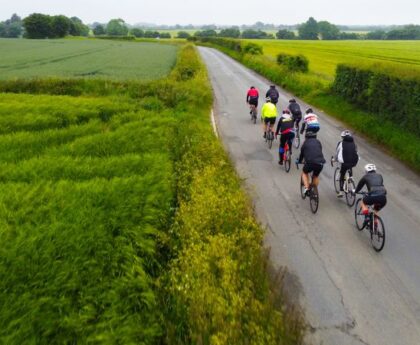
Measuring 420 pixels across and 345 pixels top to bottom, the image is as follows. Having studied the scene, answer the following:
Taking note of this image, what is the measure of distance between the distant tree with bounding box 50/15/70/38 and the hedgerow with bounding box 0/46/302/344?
133788 millimetres

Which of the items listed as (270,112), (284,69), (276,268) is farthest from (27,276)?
(284,69)

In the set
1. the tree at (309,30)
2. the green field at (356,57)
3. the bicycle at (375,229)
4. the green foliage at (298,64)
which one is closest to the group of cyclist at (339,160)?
the bicycle at (375,229)

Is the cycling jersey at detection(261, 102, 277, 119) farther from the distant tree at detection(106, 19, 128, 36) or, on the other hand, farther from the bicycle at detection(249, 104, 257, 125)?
the distant tree at detection(106, 19, 128, 36)

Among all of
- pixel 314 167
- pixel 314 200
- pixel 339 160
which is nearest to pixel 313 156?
pixel 314 167

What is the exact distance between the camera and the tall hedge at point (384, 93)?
48.5 ft

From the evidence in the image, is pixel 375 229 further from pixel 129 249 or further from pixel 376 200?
pixel 129 249

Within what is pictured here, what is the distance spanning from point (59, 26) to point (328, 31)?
12660 cm

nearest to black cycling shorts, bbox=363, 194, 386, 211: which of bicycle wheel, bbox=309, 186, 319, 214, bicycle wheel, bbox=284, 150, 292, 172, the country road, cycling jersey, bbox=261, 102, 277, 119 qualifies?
the country road

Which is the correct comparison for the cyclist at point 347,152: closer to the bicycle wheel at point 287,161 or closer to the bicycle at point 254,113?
the bicycle wheel at point 287,161

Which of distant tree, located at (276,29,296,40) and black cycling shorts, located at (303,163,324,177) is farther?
distant tree, located at (276,29,296,40)

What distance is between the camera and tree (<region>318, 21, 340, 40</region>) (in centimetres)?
17925

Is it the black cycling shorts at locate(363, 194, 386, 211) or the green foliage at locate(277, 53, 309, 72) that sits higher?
the black cycling shorts at locate(363, 194, 386, 211)

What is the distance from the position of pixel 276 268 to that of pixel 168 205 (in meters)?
2.73

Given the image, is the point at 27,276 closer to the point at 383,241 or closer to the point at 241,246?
the point at 241,246
